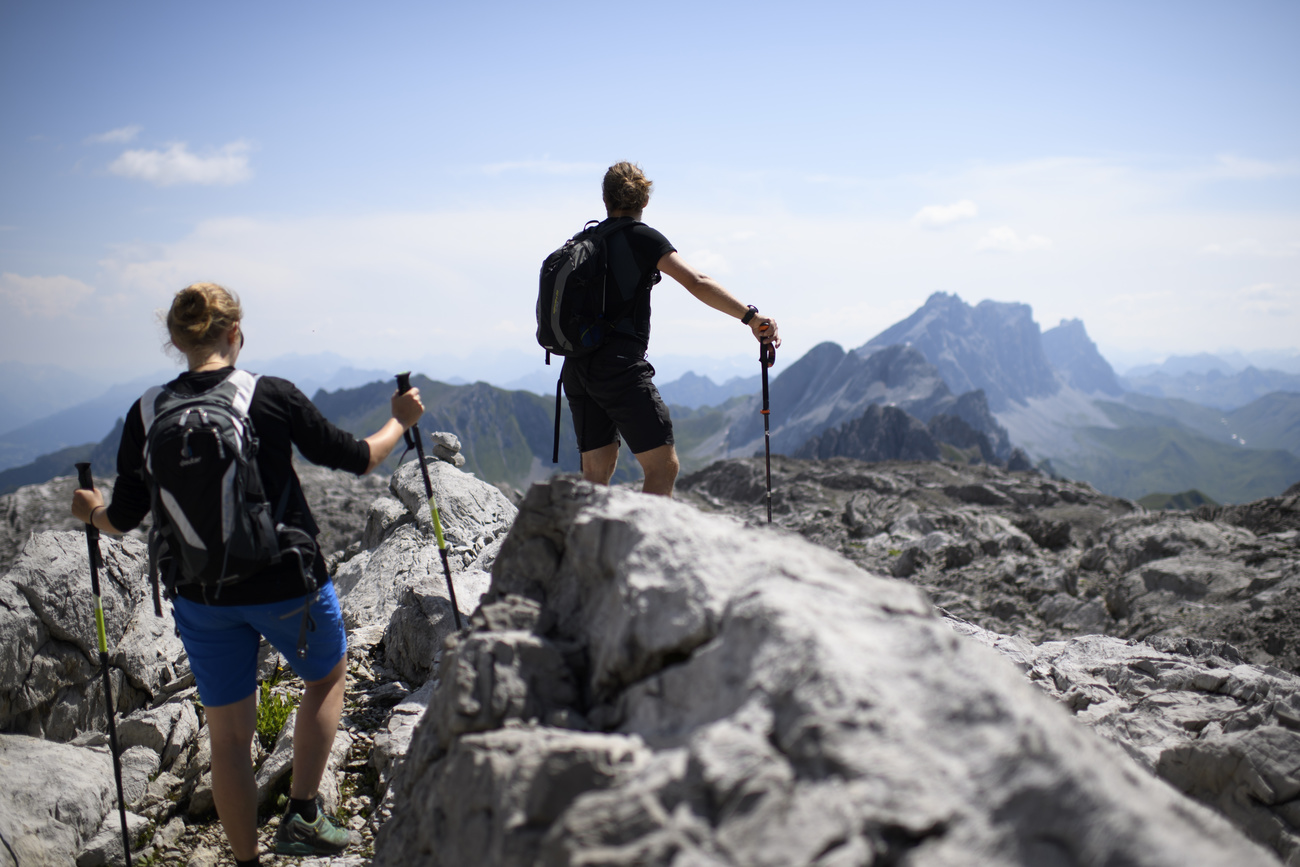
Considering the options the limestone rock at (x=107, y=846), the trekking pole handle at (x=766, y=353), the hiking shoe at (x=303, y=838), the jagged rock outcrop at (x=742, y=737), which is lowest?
the limestone rock at (x=107, y=846)

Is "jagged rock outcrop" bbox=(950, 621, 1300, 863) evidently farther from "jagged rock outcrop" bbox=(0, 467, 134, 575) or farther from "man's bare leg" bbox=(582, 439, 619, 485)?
"jagged rock outcrop" bbox=(0, 467, 134, 575)

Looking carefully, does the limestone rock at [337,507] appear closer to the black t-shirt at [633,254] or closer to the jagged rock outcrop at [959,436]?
the black t-shirt at [633,254]

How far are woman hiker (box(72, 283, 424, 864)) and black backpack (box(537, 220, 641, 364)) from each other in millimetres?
2151

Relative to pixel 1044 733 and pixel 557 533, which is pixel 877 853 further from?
pixel 557 533

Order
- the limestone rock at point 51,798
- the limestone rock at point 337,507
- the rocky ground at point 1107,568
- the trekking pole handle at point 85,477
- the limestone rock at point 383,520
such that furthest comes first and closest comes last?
the limestone rock at point 337,507 < the rocky ground at point 1107,568 < the limestone rock at point 383,520 < the limestone rock at point 51,798 < the trekking pole handle at point 85,477

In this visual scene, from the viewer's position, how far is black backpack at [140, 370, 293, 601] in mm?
4184

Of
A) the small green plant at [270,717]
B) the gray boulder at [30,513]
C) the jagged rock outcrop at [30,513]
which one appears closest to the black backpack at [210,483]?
the small green plant at [270,717]

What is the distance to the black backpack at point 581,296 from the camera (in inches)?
267

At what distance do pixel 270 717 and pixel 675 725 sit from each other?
Result: 650 centimetres

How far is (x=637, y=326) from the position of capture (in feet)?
23.4

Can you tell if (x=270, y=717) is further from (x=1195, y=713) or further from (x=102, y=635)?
(x=1195, y=713)

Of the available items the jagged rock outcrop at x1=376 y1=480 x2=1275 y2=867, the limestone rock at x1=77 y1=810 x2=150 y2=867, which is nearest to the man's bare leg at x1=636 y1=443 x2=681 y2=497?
the jagged rock outcrop at x1=376 y1=480 x2=1275 y2=867

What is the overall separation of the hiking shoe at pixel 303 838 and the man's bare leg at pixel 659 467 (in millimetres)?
3861

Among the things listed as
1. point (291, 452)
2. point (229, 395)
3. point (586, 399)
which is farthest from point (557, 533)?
point (586, 399)
